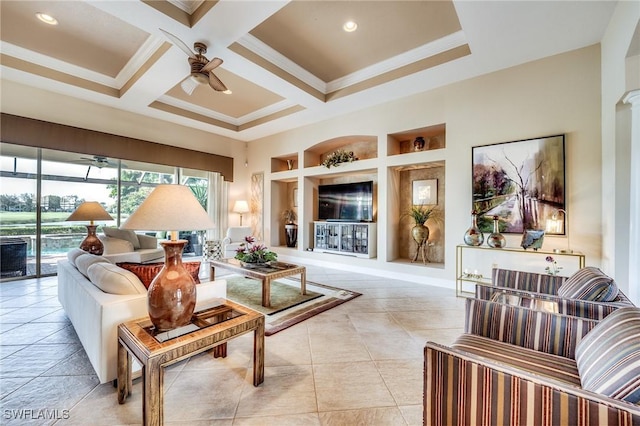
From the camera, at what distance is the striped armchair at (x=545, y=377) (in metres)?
0.81

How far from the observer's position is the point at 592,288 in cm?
171

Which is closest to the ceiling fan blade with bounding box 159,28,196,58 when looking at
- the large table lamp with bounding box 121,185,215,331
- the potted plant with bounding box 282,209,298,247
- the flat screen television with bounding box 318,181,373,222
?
the large table lamp with bounding box 121,185,215,331

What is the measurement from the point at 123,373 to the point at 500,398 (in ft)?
6.63

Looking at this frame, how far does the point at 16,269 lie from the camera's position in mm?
4449

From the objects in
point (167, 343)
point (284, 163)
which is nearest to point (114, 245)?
point (167, 343)

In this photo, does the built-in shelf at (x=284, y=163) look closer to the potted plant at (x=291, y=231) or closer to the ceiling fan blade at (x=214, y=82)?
the potted plant at (x=291, y=231)

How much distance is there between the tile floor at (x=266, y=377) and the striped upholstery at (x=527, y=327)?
632 millimetres

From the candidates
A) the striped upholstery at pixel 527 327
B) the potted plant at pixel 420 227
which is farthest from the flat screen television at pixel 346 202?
the striped upholstery at pixel 527 327

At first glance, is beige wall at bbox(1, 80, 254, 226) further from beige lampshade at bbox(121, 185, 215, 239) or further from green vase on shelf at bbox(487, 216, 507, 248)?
green vase on shelf at bbox(487, 216, 507, 248)

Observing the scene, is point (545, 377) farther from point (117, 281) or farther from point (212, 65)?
point (212, 65)

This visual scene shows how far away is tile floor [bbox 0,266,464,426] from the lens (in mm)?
1548

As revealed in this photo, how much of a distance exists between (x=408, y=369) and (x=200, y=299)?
5.65 feet

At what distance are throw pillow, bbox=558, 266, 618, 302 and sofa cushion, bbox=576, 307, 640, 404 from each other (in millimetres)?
640

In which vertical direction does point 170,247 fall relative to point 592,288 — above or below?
above
